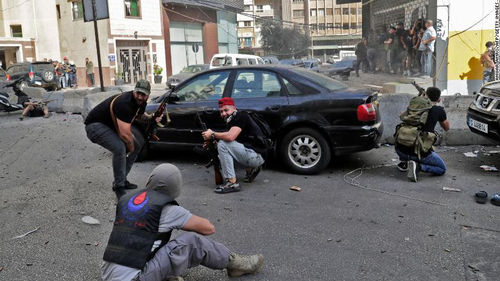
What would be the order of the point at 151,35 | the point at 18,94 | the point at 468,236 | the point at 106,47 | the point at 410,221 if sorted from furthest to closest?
the point at 151,35 < the point at 106,47 < the point at 18,94 < the point at 410,221 < the point at 468,236

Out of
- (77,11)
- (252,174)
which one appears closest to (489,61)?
(252,174)

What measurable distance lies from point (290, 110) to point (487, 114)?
2815 mm

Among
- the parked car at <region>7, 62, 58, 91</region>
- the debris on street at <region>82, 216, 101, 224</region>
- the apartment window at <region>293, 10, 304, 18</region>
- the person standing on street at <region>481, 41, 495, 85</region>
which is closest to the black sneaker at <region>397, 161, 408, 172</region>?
the debris on street at <region>82, 216, 101, 224</region>

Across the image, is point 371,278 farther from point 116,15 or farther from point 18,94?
point 116,15

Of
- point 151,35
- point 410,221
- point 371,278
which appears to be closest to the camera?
point 371,278

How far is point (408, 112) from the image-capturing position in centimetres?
664

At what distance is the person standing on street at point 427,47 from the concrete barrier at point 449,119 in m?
6.05

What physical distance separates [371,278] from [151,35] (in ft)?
107

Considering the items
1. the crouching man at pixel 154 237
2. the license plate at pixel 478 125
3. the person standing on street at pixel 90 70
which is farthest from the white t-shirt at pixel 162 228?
the person standing on street at pixel 90 70

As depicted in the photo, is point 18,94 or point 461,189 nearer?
point 461,189

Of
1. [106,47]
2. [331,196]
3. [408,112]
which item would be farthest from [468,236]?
[106,47]

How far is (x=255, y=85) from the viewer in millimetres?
7070

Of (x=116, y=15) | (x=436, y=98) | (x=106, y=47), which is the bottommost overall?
(x=436, y=98)

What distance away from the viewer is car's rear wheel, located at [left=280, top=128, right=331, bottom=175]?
6.59m
